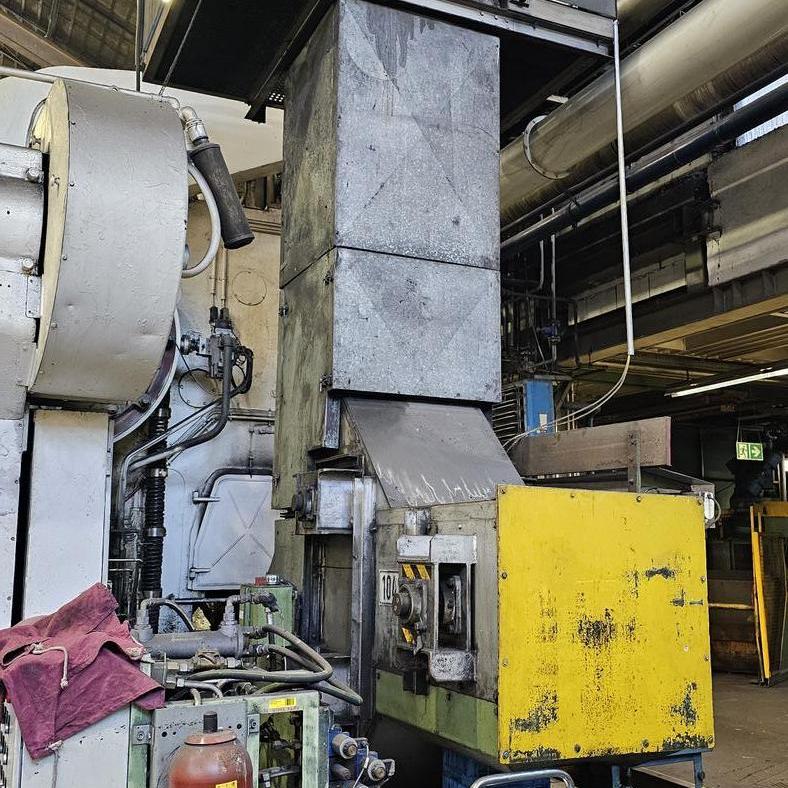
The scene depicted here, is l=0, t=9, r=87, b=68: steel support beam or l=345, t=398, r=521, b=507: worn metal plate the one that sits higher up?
l=0, t=9, r=87, b=68: steel support beam

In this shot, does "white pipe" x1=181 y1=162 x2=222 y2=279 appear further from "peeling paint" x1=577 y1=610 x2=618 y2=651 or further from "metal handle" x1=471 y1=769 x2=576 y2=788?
"metal handle" x1=471 y1=769 x2=576 y2=788

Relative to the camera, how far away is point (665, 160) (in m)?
4.38

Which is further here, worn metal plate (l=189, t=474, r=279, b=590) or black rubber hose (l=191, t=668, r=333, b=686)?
worn metal plate (l=189, t=474, r=279, b=590)

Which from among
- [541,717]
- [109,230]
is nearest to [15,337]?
[109,230]

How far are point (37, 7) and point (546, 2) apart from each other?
4713 mm

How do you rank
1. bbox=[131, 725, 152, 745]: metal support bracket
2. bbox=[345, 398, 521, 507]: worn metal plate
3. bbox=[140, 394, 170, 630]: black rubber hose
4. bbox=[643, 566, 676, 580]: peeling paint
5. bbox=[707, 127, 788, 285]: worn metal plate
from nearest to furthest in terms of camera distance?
bbox=[131, 725, 152, 745]: metal support bracket
bbox=[643, 566, 676, 580]: peeling paint
bbox=[345, 398, 521, 507]: worn metal plate
bbox=[707, 127, 788, 285]: worn metal plate
bbox=[140, 394, 170, 630]: black rubber hose

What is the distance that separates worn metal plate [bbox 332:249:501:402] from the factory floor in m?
2.74

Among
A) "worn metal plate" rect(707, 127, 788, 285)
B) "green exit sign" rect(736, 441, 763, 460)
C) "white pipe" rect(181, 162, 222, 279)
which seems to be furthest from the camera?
"green exit sign" rect(736, 441, 763, 460)

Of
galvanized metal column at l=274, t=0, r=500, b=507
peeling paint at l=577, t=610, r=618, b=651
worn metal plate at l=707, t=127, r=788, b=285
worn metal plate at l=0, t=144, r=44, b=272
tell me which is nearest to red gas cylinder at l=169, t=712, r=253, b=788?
peeling paint at l=577, t=610, r=618, b=651

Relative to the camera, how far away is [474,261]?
3193 millimetres

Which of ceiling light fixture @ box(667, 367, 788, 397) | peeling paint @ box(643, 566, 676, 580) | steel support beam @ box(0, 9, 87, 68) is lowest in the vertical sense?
peeling paint @ box(643, 566, 676, 580)

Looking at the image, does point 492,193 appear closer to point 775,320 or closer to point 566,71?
point 566,71

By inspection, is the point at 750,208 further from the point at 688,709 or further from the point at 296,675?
the point at 296,675

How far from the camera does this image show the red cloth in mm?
1754
